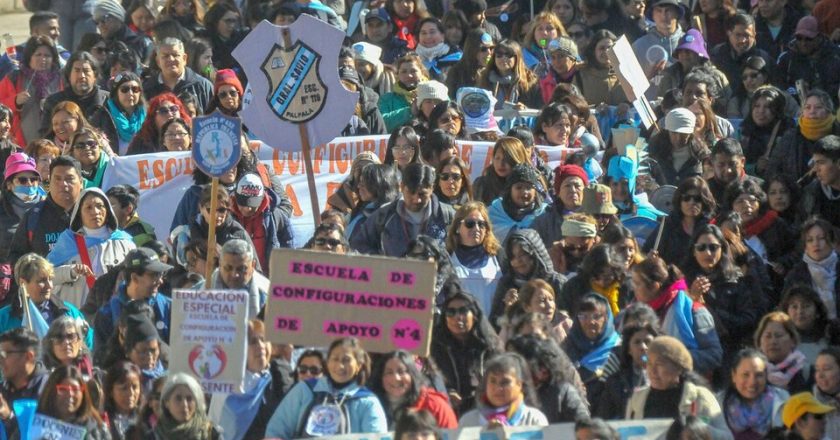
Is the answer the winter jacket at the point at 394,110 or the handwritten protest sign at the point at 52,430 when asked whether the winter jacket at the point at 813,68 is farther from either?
the handwritten protest sign at the point at 52,430

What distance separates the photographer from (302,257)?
10695 mm

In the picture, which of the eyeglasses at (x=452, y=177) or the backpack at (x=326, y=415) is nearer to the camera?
the backpack at (x=326, y=415)

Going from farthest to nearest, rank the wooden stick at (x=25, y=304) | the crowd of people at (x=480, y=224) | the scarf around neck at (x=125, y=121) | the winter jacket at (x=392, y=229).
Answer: the scarf around neck at (x=125, y=121), the winter jacket at (x=392, y=229), the wooden stick at (x=25, y=304), the crowd of people at (x=480, y=224)

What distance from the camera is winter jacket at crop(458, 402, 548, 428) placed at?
10.5 meters

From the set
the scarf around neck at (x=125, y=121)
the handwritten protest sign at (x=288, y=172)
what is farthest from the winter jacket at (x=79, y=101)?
the handwritten protest sign at (x=288, y=172)

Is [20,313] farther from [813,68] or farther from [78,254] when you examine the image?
[813,68]

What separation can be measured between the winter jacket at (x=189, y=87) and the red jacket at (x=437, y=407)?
6.30 m

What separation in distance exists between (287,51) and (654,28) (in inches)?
211

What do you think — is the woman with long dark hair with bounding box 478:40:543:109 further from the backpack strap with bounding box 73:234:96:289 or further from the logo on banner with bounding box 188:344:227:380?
the logo on banner with bounding box 188:344:227:380

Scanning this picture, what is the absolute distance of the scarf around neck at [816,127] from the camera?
1556 centimetres

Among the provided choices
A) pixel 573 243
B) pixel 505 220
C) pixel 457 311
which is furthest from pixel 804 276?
pixel 457 311

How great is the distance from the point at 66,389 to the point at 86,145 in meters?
4.53

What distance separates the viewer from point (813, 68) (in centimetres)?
1742

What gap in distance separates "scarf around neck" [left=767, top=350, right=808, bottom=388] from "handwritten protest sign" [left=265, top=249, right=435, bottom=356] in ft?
6.79
